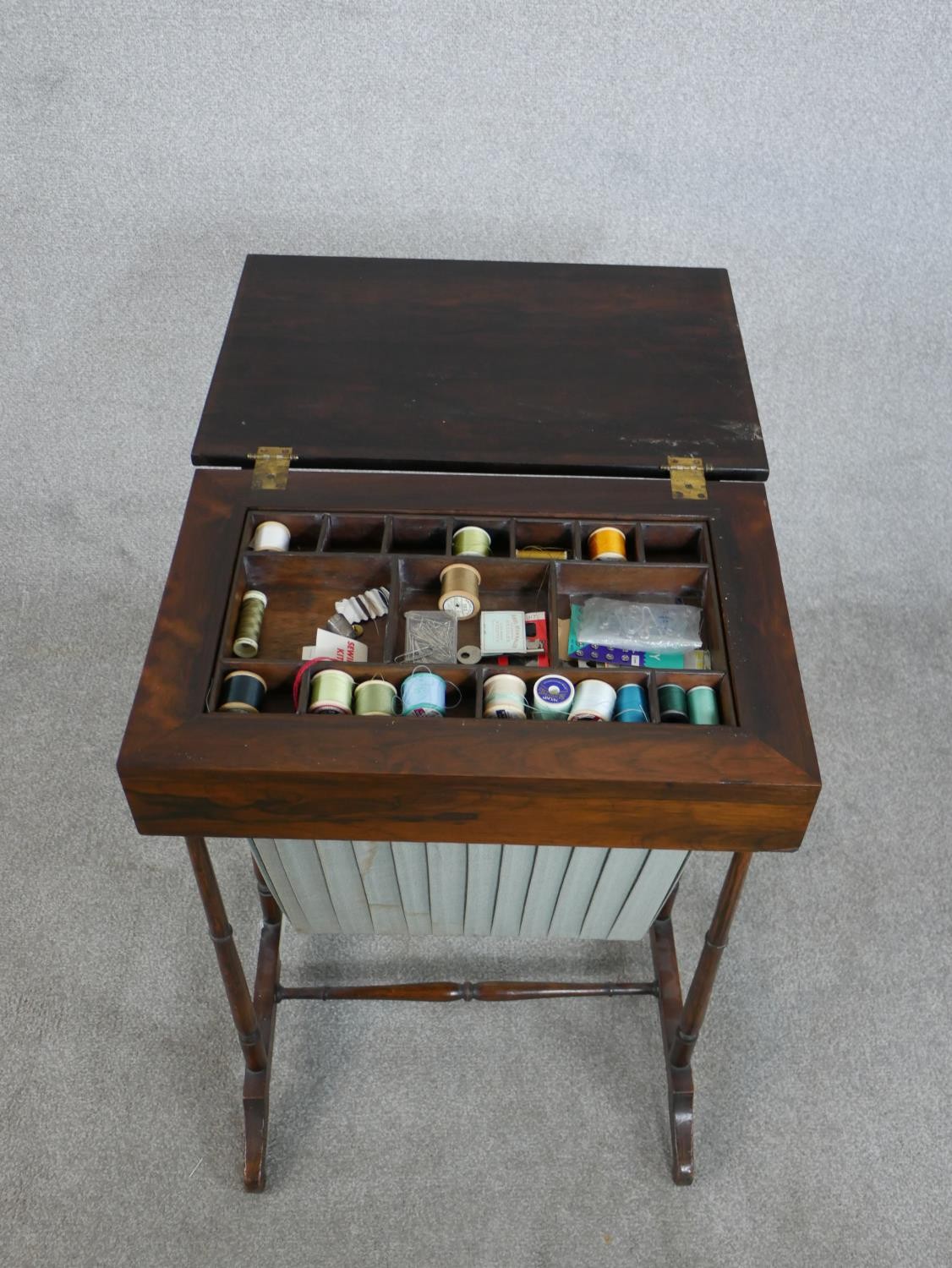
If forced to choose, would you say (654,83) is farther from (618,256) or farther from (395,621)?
(395,621)

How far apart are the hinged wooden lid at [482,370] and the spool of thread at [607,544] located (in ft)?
0.38

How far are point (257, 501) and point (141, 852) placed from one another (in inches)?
34.6

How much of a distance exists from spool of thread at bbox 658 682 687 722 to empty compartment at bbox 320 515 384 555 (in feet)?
1.26

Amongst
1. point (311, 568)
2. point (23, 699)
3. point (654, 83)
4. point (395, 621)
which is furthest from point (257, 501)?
point (654, 83)

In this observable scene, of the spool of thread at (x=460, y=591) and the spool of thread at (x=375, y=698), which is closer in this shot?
the spool of thread at (x=375, y=698)

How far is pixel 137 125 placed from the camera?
289cm

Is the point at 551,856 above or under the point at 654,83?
under

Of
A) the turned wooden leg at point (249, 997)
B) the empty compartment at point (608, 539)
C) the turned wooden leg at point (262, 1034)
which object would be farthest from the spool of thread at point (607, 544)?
the turned wooden leg at point (262, 1034)

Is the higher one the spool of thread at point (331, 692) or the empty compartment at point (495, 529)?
the empty compartment at point (495, 529)

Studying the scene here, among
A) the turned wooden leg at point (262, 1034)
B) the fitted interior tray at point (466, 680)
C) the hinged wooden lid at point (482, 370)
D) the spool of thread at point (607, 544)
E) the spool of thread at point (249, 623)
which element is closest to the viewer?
the fitted interior tray at point (466, 680)

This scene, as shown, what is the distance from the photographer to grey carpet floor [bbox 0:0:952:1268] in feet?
5.44

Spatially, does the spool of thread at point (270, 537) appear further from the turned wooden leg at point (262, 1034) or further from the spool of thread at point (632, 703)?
the turned wooden leg at point (262, 1034)

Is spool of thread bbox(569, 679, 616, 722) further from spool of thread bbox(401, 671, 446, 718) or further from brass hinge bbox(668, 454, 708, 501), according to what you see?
brass hinge bbox(668, 454, 708, 501)

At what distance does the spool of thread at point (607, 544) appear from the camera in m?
1.38
